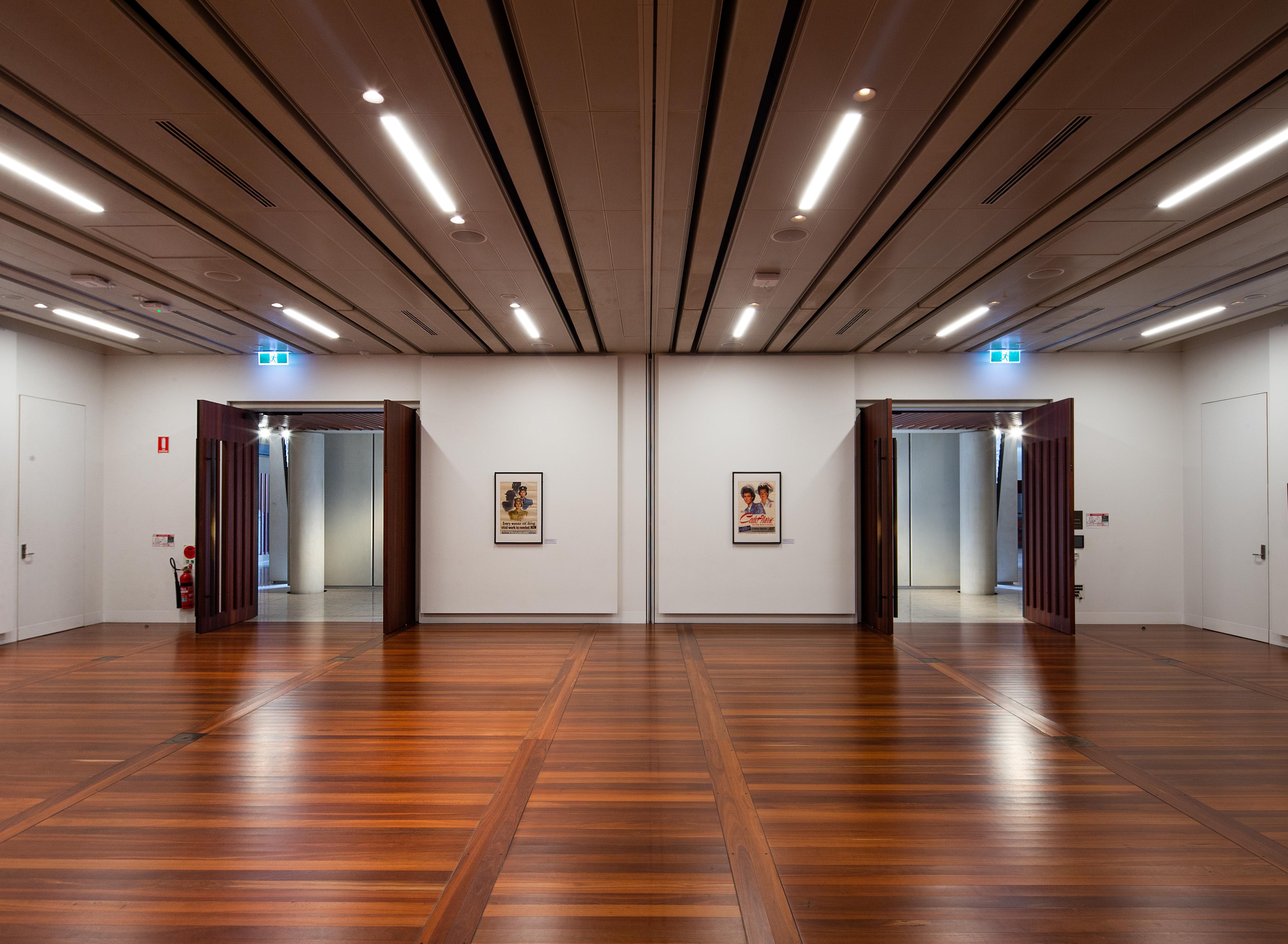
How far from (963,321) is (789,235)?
3.93 m

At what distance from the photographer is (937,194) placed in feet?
17.3

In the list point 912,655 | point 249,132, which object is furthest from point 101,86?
point 912,655

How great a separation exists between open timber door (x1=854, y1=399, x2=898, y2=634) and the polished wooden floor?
7.45 feet

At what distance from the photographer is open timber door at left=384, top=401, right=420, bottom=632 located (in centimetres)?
983

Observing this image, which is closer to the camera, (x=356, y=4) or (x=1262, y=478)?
(x=356, y=4)

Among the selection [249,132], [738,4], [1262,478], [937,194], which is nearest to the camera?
[738,4]

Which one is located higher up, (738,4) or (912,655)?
(738,4)

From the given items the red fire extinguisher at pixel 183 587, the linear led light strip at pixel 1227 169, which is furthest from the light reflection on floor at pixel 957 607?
the red fire extinguisher at pixel 183 587

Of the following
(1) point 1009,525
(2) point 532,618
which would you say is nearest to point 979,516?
(1) point 1009,525

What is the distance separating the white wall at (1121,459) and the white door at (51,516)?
1224 cm

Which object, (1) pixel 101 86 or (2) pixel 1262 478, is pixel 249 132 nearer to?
(1) pixel 101 86

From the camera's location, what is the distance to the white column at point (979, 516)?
47.3ft

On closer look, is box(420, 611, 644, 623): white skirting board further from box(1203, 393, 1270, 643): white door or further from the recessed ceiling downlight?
box(1203, 393, 1270, 643): white door

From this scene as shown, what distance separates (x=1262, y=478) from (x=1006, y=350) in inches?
137
